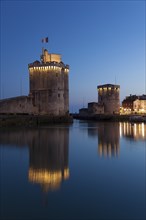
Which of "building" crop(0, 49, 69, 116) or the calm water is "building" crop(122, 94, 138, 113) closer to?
"building" crop(0, 49, 69, 116)

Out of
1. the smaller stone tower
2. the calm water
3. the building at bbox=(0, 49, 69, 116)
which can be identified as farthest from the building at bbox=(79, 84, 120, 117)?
the calm water

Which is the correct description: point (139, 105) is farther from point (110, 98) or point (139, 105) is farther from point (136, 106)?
point (110, 98)

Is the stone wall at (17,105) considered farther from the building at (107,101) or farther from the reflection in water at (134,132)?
the building at (107,101)

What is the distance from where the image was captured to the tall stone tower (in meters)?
34.3

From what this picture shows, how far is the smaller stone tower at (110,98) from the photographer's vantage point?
54.7 metres

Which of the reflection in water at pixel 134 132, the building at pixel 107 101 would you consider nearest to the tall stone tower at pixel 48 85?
the reflection in water at pixel 134 132

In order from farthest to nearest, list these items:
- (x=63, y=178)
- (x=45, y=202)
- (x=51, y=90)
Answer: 1. (x=51, y=90)
2. (x=63, y=178)
3. (x=45, y=202)

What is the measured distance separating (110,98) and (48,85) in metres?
22.8

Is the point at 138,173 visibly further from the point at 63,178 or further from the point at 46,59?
the point at 46,59

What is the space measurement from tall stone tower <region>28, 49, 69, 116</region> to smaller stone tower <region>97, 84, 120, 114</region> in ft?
67.3

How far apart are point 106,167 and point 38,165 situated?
2016 mm

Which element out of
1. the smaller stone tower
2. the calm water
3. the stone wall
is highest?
the smaller stone tower

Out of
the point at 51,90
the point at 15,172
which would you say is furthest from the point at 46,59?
the point at 15,172

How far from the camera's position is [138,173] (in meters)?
7.17
